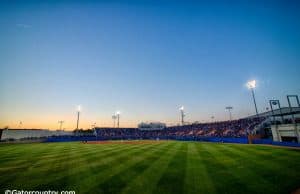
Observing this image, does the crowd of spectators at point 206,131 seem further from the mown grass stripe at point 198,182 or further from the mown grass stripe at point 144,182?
the mown grass stripe at point 144,182

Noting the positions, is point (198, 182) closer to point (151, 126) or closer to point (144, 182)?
point (144, 182)

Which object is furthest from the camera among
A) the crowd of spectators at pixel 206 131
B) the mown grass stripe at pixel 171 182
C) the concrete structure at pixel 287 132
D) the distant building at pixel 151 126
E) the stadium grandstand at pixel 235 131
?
the distant building at pixel 151 126

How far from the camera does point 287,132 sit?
1342 inches

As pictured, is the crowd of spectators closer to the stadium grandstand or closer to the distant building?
the stadium grandstand

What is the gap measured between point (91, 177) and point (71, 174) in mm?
1700

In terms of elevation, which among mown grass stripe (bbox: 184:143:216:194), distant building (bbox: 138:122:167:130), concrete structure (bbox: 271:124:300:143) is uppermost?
distant building (bbox: 138:122:167:130)

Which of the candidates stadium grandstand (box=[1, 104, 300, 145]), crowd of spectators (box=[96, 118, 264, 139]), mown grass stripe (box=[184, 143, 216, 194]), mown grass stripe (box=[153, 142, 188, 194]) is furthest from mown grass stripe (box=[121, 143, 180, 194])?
crowd of spectators (box=[96, 118, 264, 139])

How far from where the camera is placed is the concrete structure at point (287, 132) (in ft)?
105

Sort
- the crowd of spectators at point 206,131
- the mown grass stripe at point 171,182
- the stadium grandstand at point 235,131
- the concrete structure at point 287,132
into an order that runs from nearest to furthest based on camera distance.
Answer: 1. the mown grass stripe at point 171,182
2. the concrete structure at point 287,132
3. the stadium grandstand at point 235,131
4. the crowd of spectators at point 206,131

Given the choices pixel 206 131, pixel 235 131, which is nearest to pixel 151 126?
pixel 206 131

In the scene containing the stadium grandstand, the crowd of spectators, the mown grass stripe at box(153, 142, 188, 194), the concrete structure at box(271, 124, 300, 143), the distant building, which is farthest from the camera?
the distant building

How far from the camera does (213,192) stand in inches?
313

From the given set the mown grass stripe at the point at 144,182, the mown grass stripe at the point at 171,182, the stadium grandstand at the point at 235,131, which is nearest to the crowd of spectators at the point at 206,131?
the stadium grandstand at the point at 235,131

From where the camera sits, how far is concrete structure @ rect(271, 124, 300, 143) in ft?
105
